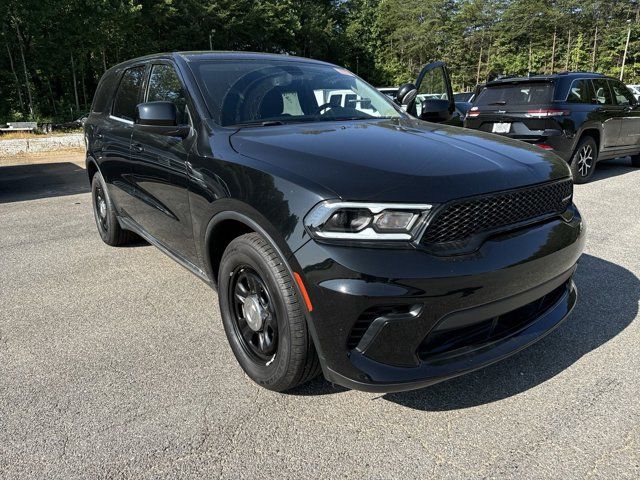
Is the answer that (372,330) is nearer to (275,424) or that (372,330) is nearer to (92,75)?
(275,424)

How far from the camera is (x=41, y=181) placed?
902 cm

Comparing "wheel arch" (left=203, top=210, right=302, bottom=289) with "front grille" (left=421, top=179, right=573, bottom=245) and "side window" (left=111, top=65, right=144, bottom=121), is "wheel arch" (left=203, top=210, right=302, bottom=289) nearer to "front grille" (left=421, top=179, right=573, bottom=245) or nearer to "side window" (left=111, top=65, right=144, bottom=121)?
"front grille" (left=421, top=179, right=573, bottom=245)

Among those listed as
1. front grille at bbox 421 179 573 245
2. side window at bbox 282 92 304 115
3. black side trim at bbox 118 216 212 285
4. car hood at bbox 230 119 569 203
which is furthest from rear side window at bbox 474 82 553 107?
black side trim at bbox 118 216 212 285

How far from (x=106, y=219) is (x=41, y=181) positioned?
Result: 205 inches

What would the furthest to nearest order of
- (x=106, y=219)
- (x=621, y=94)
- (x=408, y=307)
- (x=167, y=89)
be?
1. (x=621, y=94)
2. (x=106, y=219)
3. (x=167, y=89)
4. (x=408, y=307)

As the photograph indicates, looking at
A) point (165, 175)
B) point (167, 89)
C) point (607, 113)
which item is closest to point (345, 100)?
point (167, 89)

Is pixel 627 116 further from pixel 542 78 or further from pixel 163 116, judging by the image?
pixel 163 116

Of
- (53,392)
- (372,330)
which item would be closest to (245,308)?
(372,330)

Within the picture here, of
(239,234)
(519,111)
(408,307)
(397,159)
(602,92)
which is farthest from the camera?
(602,92)

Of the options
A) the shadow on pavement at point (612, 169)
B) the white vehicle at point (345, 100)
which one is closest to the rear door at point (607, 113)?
the shadow on pavement at point (612, 169)

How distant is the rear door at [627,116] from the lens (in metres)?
8.66

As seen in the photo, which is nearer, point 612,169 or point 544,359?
point 544,359

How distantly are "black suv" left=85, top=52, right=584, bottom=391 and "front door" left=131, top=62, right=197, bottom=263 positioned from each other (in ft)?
0.07

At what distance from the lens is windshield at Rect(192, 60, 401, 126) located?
294 centimetres
